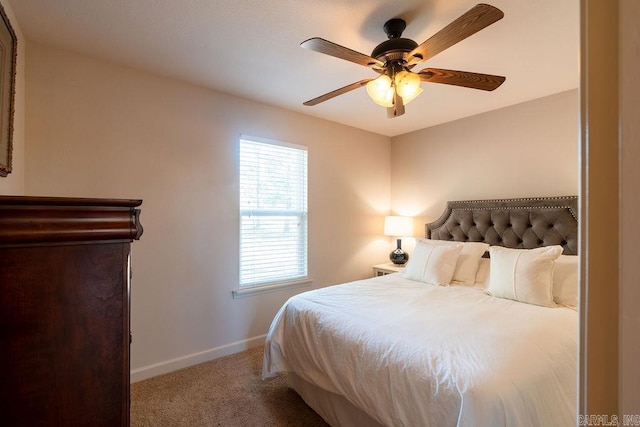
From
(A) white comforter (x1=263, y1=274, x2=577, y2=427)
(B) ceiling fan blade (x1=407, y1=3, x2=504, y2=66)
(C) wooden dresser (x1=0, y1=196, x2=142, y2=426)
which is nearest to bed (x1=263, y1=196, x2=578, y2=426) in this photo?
(A) white comforter (x1=263, y1=274, x2=577, y2=427)

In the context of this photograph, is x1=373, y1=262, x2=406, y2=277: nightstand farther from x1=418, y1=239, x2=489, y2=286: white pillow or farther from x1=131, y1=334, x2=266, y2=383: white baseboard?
x1=131, y1=334, x2=266, y2=383: white baseboard

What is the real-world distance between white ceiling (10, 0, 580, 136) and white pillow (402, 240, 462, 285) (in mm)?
1469

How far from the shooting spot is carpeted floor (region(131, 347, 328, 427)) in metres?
1.88

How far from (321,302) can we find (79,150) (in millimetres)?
2047

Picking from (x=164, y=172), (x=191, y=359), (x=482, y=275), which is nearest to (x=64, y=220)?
(x=164, y=172)

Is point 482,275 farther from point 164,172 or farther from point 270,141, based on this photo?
point 164,172

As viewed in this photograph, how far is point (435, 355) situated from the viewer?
1.33 metres

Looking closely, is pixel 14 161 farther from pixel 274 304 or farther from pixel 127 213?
pixel 274 304

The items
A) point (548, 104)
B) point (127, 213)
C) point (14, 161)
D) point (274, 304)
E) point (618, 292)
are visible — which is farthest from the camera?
point (274, 304)

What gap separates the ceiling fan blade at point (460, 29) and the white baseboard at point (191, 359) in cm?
274

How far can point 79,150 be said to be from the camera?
2.09 m

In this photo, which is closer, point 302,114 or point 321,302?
point 321,302

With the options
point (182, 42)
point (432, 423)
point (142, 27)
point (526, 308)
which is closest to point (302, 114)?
point (182, 42)

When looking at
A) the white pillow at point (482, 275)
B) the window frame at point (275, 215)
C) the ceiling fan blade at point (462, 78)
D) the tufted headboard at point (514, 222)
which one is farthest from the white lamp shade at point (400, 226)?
the ceiling fan blade at point (462, 78)
